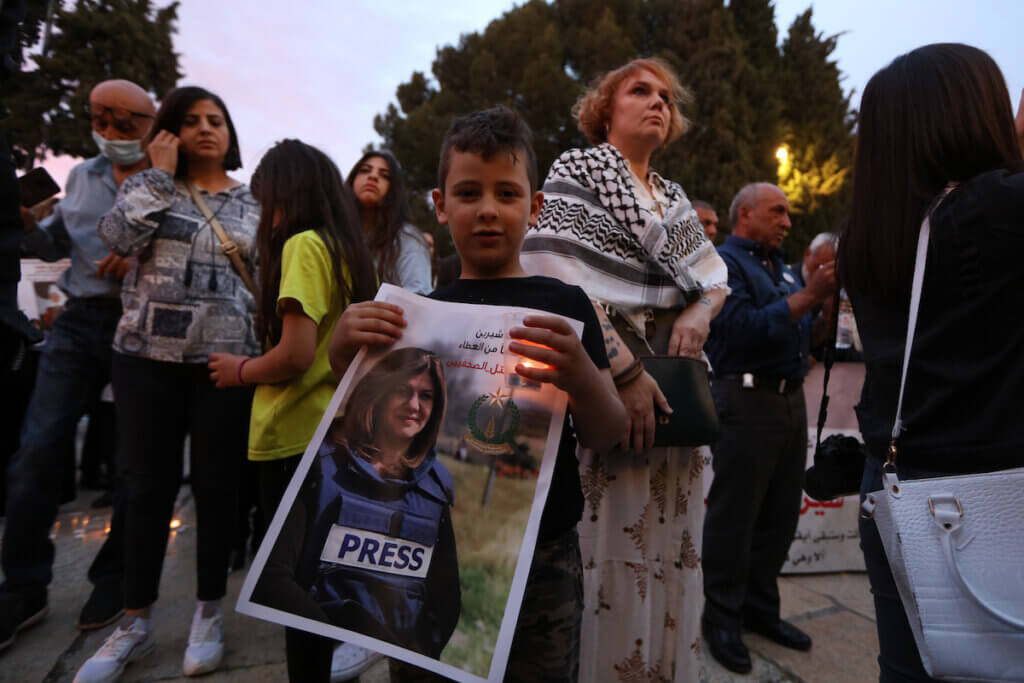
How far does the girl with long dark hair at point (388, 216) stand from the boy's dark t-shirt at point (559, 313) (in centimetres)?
157

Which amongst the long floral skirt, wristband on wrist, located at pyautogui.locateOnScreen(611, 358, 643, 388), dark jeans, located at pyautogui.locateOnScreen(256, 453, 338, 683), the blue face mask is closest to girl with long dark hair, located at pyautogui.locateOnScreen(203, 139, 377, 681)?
dark jeans, located at pyautogui.locateOnScreen(256, 453, 338, 683)

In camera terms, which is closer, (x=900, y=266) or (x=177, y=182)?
(x=900, y=266)

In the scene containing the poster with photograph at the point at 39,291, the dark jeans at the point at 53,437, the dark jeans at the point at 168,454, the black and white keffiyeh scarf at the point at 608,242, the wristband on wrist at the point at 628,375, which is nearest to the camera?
the wristband on wrist at the point at 628,375

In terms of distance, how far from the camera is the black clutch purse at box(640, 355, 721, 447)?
4.21 ft

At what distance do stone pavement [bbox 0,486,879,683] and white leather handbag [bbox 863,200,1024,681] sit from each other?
4.46 feet

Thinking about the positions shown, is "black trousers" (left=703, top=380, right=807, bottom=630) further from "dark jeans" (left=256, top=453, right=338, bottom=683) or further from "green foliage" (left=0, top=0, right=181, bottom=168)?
"green foliage" (left=0, top=0, right=181, bottom=168)

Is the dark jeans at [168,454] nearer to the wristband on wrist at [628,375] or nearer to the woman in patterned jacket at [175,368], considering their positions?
the woman in patterned jacket at [175,368]

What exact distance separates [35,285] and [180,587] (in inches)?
84.6

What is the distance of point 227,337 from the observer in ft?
6.25

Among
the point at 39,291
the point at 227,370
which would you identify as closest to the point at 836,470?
the point at 227,370

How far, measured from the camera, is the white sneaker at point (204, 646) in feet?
6.07

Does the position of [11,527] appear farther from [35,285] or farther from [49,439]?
[35,285]

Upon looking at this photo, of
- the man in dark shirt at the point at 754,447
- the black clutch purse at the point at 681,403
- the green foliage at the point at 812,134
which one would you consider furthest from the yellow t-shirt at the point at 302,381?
the green foliage at the point at 812,134

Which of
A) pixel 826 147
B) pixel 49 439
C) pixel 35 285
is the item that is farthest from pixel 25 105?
pixel 826 147
